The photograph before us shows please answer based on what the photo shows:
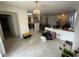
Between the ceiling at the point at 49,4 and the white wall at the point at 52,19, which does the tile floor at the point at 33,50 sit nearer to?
the ceiling at the point at 49,4

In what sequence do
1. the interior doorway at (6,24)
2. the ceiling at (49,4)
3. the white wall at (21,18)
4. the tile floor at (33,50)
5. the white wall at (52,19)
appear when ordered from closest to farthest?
the tile floor at (33,50)
the ceiling at (49,4)
the white wall at (21,18)
the interior doorway at (6,24)
the white wall at (52,19)

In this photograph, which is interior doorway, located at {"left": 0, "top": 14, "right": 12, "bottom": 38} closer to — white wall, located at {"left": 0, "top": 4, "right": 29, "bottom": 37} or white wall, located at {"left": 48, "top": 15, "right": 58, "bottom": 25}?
white wall, located at {"left": 0, "top": 4, "right": 29, "bottom": 37}

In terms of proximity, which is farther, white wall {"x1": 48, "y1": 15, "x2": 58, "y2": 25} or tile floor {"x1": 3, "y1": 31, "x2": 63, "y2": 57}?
white wall {"x1": 48, "y1": 15, "x2": 58, "y2": 25}

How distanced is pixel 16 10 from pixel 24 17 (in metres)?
0.89

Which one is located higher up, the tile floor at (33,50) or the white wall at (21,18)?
the white wall at (21,18)

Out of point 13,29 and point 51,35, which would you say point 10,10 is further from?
point 51,35

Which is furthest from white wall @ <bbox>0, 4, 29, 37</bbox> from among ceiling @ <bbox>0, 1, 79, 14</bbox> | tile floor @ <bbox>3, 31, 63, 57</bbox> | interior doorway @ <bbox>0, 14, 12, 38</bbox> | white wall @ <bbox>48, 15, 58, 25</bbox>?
white wall @ <bbox>48, 15, 58, 25</bbox>

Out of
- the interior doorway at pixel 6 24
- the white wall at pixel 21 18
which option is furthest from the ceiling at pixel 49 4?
the interior doorway at pixel 6 24

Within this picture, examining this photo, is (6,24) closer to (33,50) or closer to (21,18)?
(21,18)

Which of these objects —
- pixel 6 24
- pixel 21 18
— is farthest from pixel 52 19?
pixel 21 18

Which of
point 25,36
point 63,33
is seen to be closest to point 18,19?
point 25,36

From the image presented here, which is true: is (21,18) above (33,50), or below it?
above

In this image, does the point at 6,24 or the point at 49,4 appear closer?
the point at 49,4

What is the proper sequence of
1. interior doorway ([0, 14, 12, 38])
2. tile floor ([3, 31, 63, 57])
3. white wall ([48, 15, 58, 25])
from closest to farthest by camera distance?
tile floor ([3, 31, 63, 57])
interior doorway ([0, 14, 12, 38])
white wall ([48, 15, 58, 25])
